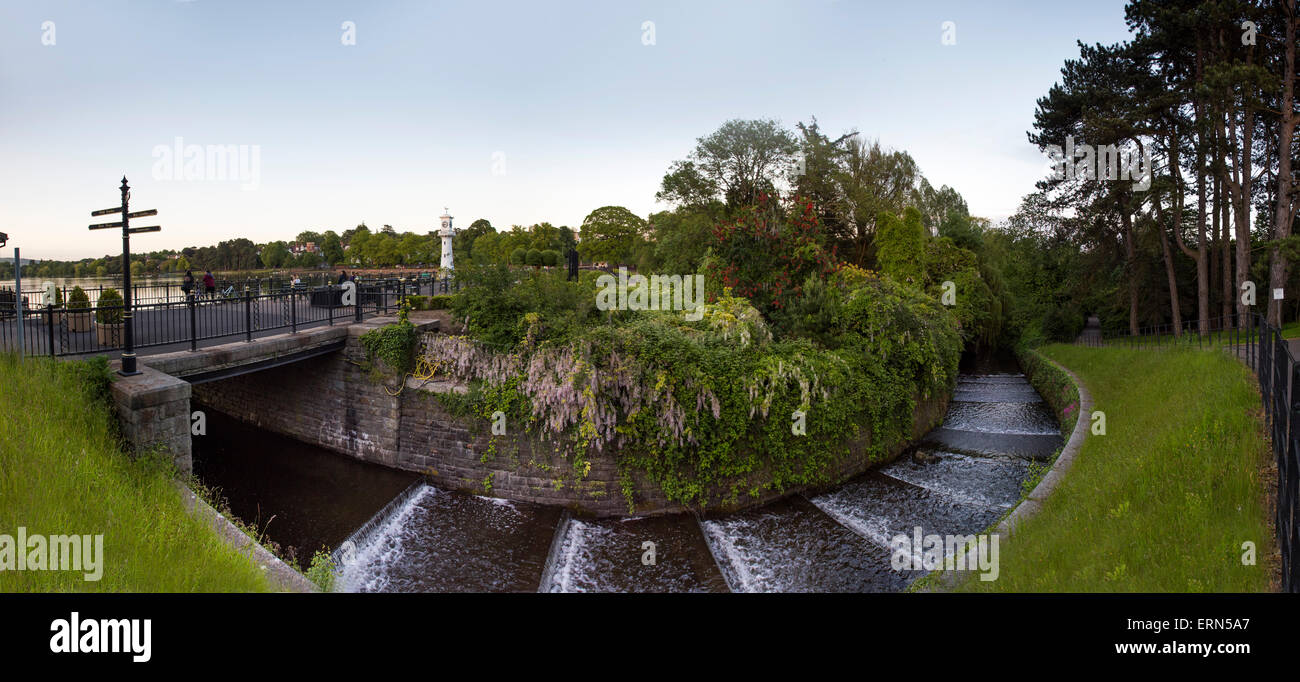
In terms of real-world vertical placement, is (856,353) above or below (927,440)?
above

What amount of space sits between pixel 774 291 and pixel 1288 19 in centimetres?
1689

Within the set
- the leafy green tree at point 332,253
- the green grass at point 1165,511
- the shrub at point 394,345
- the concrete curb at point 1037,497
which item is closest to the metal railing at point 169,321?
the shrub at point 394,345

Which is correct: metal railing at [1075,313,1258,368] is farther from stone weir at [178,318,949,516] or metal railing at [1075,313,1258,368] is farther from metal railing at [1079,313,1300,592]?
stone weir at [178,318,949,516]

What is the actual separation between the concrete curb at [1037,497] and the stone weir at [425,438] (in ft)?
11.5

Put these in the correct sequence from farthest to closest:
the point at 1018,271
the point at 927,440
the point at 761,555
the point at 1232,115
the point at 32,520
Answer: the point at 1018,271
the point at 1232,115
the point at 927,440
the point at 761,555
the point at 32,520

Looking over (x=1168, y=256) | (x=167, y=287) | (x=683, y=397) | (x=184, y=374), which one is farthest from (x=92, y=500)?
(x=1168, y=256)

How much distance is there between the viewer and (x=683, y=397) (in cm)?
1118

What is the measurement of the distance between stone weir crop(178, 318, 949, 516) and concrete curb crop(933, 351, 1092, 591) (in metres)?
3.51

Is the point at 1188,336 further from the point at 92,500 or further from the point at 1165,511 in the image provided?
the point at 92,500

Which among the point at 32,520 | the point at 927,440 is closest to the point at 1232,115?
the point at 927,440

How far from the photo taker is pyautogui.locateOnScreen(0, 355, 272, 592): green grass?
16.6 ft

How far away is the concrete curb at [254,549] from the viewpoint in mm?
5875

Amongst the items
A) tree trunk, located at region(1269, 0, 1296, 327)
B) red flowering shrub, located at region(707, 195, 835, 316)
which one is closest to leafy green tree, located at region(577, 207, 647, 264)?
red flowering shrub, located at region(707, 195, 835, 316)

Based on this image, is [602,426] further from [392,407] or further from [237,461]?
[237,461]
